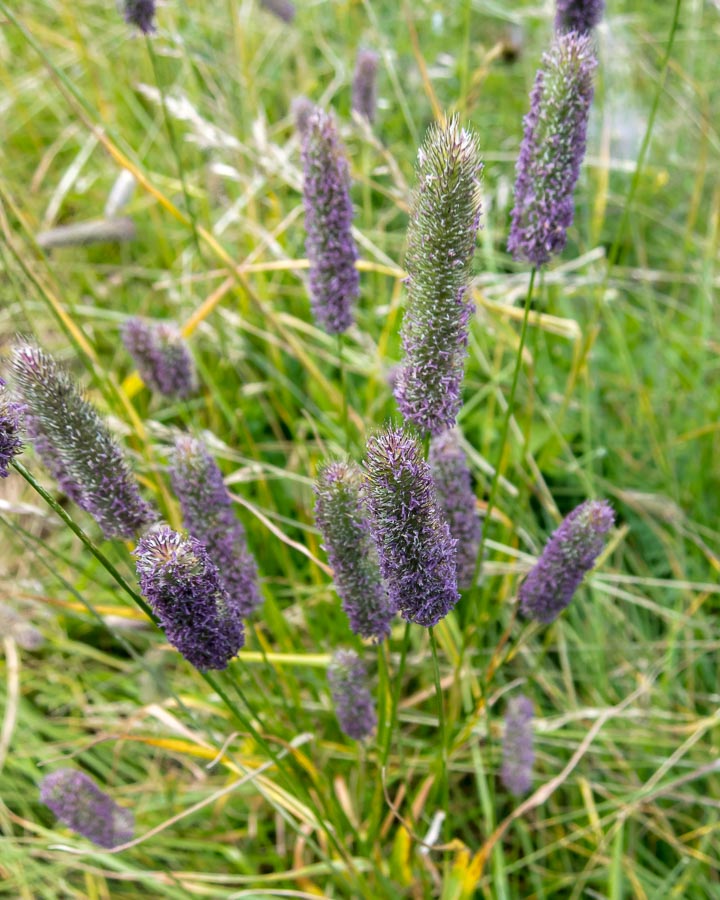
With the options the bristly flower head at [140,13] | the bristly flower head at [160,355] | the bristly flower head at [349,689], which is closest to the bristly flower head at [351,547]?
the bristly flower head at [349,689]

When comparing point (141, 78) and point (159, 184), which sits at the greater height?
point (141, 78)

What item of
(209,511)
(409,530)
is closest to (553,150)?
(409,530)

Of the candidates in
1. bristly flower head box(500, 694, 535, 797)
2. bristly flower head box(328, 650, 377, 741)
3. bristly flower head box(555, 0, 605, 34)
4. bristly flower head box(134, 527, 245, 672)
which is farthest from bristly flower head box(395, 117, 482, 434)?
bristly flower head box(500, 694, 535, 797)

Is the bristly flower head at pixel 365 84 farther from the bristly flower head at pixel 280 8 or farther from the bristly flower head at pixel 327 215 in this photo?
the bristly flower head at pixel 327 215

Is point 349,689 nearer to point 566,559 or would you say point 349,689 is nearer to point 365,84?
point 566,559

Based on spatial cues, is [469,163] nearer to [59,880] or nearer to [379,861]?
[379,861]

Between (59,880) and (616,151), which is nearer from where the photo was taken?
(59,880)

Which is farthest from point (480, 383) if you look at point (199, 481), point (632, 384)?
point (199, 481)

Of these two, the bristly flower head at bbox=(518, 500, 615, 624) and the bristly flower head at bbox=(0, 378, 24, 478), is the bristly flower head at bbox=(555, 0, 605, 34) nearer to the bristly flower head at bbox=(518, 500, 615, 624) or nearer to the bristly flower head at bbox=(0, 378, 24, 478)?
the bristly flower head at bbox=(518, 500, 615, 624)
